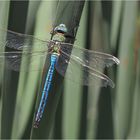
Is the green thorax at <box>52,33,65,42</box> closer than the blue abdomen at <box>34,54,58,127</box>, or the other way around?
the blue abdomen at <box>34,54,58,127</box>

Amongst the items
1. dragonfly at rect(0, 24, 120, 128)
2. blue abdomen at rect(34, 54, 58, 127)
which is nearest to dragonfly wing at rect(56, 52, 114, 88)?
dragonfly at rect(0, 24, 120, 128)

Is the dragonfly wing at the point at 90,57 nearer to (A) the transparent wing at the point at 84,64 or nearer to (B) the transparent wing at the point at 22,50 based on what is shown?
(A) the transparent wing at the point at 84,64

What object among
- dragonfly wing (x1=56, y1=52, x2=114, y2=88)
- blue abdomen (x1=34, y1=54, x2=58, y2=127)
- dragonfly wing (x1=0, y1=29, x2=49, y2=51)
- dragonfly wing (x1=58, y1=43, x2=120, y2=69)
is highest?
dragonfly wing (x1=0, y1=29, x2=49, y2=51)

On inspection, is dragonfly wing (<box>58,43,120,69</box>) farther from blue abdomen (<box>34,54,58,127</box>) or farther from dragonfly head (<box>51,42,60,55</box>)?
blue abdomen (<box>34,54,58,127</box>)

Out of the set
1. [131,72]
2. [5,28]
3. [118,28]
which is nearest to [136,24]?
[118,28]

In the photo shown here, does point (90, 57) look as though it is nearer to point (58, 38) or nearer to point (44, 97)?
point (58, 38)

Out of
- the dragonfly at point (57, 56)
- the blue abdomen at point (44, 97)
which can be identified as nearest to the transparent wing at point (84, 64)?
the dragonfly at point (57, 56)
